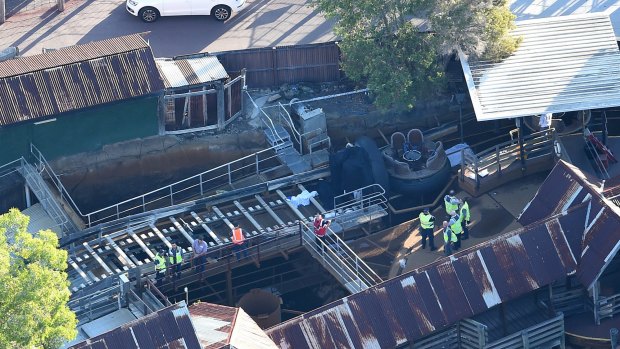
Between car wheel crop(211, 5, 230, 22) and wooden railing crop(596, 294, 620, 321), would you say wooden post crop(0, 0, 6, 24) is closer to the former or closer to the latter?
car wheel crop(211, 5, 230, 22)

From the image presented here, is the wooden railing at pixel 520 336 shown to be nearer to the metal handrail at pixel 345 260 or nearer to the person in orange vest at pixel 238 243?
the metal handrail at pixel 345 260

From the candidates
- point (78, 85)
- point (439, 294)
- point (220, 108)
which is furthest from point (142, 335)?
point (220, 108)

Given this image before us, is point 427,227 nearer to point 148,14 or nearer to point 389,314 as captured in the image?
point 389,314

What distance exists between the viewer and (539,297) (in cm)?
5728

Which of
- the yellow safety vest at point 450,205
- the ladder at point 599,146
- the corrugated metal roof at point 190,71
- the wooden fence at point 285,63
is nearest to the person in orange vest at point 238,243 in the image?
the corrugated metal roof at point 190,71

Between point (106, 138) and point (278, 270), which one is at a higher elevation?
point (106, 138)

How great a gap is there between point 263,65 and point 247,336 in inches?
703

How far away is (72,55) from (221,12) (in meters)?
8.56

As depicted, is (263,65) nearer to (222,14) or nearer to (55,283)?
(222,14)

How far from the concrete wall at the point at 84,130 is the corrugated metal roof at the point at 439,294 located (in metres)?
13.6

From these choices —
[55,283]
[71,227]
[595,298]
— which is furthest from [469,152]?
[55,283]

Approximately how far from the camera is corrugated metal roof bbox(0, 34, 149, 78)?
61656 millimetres

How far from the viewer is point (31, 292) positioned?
47188 millimetres

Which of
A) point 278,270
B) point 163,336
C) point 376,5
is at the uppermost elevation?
point 376,5
